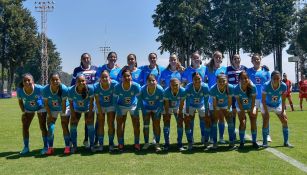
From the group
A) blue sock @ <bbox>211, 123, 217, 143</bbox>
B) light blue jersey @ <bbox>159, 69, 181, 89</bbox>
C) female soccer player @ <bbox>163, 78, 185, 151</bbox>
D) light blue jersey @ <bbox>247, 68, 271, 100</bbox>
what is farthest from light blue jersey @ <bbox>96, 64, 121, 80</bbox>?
light blue jersey @ <bbox>247, 68, 271, 100</bbox>

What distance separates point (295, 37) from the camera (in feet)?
187

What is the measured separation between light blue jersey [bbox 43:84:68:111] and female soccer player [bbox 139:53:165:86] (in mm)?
1907

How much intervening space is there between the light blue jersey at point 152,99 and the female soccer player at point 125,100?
5.8 inches

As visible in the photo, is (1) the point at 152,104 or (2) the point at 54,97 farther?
(1) the point at 152,104

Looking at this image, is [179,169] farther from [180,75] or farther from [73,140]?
[180,75]

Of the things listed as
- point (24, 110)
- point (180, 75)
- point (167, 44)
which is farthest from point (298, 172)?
point (167, 44)

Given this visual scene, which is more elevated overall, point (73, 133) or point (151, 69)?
point (151, 69)

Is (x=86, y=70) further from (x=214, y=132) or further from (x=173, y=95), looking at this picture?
(x=214, y=132)

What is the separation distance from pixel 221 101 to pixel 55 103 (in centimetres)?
351

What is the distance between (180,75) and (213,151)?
2.30 metres

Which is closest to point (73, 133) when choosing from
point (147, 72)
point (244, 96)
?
point (147, 72)

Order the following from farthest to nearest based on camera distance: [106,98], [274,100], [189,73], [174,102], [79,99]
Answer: [189,73]
[274,100]
[174,102]
[106,98]
[79,99]

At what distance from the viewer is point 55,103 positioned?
8594 mm

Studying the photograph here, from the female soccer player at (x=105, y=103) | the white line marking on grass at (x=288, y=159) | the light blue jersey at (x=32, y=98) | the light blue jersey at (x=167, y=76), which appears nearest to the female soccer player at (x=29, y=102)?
the light blue jersey at (x=32, y=98)
